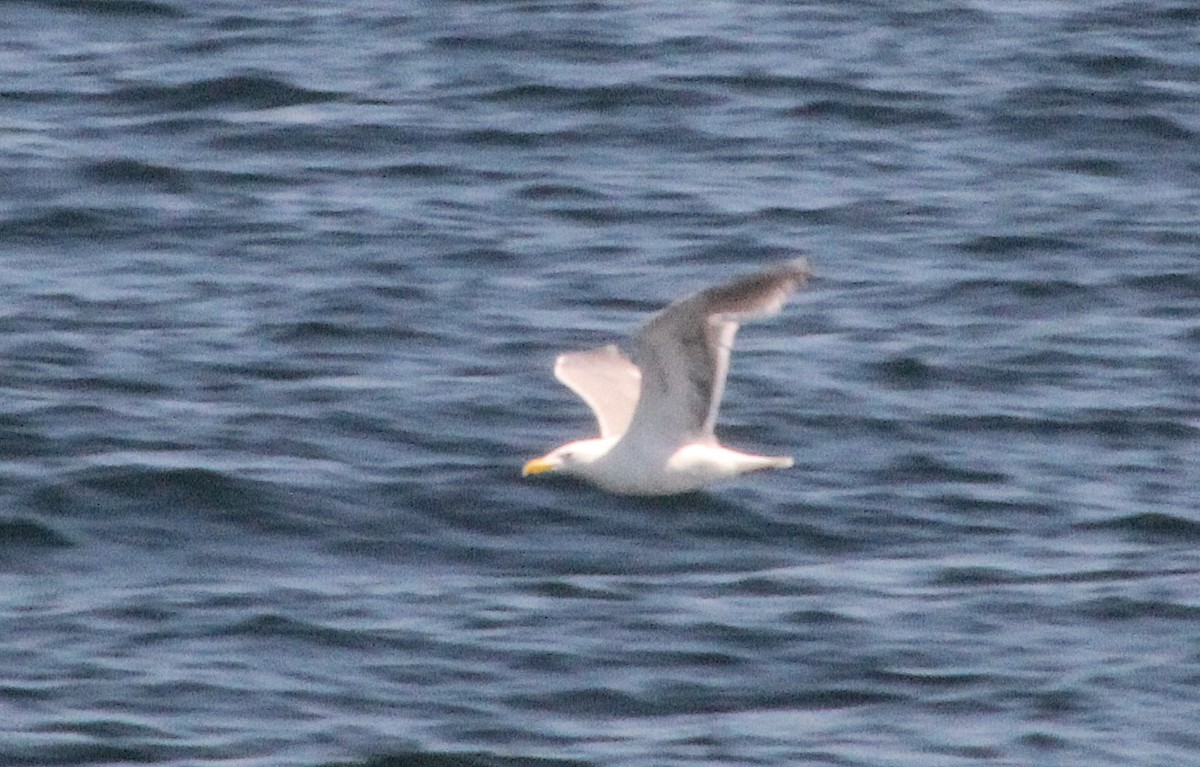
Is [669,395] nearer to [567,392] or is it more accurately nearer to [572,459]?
[572,459]

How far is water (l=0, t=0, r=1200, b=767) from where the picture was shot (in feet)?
32.8

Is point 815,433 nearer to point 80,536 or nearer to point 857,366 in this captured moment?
point 857,366

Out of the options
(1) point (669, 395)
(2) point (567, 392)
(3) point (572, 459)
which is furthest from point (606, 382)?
(2) point (567, 392)

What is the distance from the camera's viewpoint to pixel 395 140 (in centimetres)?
1709

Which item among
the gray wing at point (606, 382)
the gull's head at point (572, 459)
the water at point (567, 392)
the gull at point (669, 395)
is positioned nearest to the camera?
the water at point (567, 392)

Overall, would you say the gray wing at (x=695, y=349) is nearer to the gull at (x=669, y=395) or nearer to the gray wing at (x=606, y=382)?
the gull at (x=669, y=395)

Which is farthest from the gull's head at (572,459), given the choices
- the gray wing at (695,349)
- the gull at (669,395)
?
the gray wing at (695,349)

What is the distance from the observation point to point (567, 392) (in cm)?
1327

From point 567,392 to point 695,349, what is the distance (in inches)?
107

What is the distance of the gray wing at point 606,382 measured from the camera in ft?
38.7

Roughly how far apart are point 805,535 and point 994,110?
672 cm

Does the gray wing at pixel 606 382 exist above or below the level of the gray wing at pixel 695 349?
above

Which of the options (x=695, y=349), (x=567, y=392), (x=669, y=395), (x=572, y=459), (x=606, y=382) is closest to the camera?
(x=695, y=349)

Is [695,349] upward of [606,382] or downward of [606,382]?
downward
